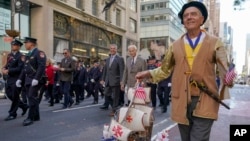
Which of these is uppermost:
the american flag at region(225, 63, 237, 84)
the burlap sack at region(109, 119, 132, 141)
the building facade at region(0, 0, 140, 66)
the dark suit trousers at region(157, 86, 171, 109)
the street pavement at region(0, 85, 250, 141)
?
the building facade at region(0, 0, 140, 66)

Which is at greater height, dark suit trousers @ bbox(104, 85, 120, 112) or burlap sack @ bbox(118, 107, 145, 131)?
burlap sack @ bbox(118, 107, 145, 131)

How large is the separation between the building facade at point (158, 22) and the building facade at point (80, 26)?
21178 mm

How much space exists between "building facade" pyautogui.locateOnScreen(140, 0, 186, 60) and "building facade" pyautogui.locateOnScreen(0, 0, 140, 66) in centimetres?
2118

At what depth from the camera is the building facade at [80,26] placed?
2247 cm

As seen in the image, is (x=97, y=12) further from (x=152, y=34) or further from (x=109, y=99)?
(x=152, y=34)

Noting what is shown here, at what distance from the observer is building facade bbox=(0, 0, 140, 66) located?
22.5m

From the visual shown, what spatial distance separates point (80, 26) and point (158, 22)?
117ft

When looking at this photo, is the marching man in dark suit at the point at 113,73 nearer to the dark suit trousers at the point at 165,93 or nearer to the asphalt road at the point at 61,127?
the asphalt road at the point at 61,127

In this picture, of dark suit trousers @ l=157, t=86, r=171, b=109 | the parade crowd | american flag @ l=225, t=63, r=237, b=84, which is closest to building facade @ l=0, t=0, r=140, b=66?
the parade crowd

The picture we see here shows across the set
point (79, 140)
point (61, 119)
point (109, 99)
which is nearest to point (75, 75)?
point (109, 99)

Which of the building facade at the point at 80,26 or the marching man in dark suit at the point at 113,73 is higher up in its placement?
the building facade at the point at 80,26

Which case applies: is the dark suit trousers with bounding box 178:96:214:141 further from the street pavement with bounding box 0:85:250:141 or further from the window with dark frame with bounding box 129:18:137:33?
the window with dark frame with bounding box 129:18:137:33

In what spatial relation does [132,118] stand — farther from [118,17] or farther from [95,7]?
[118,17]

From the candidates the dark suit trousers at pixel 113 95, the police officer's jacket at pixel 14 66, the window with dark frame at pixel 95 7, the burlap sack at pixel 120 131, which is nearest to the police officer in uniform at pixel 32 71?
the police officer's jacket at pixel 14 66
